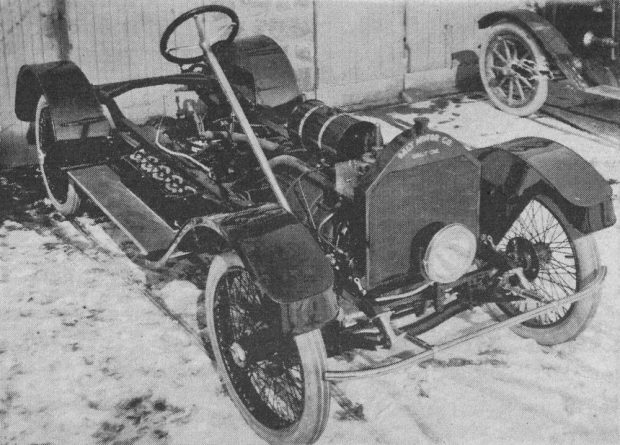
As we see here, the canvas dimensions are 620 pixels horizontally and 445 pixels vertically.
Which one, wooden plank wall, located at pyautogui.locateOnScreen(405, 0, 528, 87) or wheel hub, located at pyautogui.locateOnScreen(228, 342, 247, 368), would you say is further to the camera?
wooden plank wall, located at pyautogui.locateOnScreen(405, 0, 528, 87)

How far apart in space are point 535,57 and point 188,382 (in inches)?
203

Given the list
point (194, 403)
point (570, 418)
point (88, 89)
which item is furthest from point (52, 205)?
point (570, 418)

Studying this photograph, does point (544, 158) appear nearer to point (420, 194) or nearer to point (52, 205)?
point (420, 194)

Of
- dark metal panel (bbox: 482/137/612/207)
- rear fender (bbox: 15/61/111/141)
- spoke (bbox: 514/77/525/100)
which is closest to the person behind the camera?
dark metal panel (bbox: 482/137/612/207)

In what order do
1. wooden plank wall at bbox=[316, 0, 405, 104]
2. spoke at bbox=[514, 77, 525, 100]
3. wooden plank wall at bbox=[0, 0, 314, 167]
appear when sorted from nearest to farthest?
wooden plank wall at bbox=[0, 0, 314, 167] → spoke at bbox=[514, 77, 525, 100] → wooden plank wall at bbox=[316, 0, 405, 104]

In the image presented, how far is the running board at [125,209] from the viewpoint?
3.82 metres

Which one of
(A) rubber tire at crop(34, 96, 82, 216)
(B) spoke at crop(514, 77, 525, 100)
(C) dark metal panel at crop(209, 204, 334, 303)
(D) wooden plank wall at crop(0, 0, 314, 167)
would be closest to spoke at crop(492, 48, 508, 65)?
(B) spoke at crop(514, 77, 525, 100)

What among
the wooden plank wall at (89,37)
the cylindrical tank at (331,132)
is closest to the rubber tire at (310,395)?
the cylindrical tank at (331,132)

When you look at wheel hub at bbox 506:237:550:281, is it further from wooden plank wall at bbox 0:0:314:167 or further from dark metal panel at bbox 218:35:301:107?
wooden plank wall at bbox 0:0:314:167

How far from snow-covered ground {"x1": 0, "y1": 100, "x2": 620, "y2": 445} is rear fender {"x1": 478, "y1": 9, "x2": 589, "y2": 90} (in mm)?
2812

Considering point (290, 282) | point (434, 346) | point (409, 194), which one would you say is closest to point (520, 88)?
point (409, 194)

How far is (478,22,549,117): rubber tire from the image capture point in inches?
277

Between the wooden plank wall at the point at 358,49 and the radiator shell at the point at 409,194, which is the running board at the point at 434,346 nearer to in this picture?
the radiator shell at the point at 409,194

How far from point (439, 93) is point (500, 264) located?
5669 millimetres
